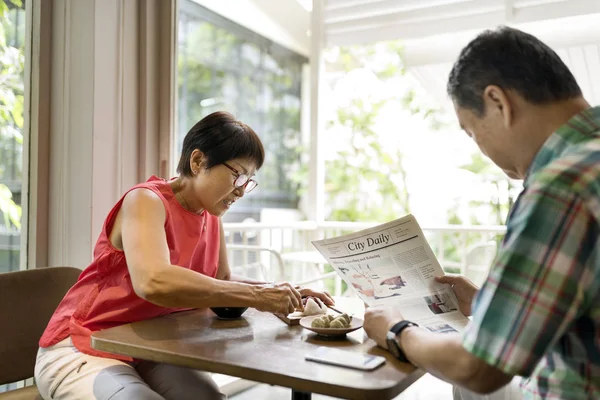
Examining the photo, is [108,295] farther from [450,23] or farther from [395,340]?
[450,23]

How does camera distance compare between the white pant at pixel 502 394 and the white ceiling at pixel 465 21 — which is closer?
the white pant at pixel 502 394

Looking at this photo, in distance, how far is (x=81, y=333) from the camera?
4.75 ft

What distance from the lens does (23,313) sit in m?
1.67

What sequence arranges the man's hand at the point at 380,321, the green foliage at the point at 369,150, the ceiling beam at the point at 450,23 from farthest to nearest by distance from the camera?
the green foliage at the point at 369,150 → the ceiling beam at the point at 450,23 → the man's hand at the point at 380,321

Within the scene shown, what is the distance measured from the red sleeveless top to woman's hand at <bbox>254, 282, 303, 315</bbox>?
331 millimetres

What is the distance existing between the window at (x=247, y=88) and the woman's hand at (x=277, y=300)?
2.17 m

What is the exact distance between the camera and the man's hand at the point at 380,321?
1133 mm

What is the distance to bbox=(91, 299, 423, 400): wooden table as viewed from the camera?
37.5 inches

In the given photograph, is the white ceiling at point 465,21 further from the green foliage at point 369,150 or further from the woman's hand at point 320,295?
the green foliage at point 369,150

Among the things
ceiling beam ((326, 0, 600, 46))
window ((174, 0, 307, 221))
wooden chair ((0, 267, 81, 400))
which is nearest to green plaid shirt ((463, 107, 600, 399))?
wooden chair ((0, 267, 81, 400))

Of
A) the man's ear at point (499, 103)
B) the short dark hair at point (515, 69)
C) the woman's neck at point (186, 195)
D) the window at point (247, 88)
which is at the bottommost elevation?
the woman's neck at point (186, 195)

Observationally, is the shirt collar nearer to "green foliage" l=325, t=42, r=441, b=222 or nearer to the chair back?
the chair back

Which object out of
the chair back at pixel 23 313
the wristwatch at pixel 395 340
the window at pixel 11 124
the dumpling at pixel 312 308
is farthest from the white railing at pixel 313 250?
the wristwatch at pixel 395 340

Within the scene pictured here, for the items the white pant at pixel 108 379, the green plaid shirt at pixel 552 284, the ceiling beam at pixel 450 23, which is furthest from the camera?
the ceiling beam at pixel 450 23
